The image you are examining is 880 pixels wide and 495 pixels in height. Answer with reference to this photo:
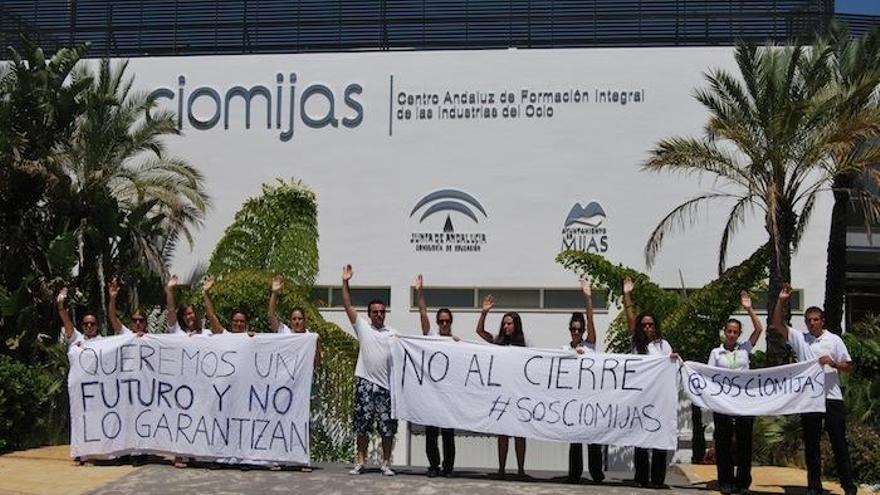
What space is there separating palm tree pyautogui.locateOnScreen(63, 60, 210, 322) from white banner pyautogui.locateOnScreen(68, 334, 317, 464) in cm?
646

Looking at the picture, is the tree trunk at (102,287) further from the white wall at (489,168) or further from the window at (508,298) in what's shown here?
the window at (508,298)

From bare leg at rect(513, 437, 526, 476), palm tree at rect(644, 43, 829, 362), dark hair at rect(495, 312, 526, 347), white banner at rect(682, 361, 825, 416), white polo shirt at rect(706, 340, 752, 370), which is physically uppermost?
palm tree at rect(644, 43, 829, 362)

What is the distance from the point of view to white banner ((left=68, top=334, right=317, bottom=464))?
1188 cm

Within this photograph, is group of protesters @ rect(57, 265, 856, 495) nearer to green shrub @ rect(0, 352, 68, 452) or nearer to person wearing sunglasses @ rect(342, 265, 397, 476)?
person wearing sunglasses @ rect(342, 265, 397, 476)

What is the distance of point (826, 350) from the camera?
35.8 feet

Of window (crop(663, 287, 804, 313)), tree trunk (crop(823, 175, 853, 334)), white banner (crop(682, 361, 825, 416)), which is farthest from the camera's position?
window (crop(663, 287, 804, 313))

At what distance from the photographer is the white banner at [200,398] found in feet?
39.0

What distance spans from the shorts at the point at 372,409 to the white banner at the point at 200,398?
661 millimetres

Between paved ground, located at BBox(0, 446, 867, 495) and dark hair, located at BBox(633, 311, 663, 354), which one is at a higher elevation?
dark hair, located at BBox(633, 311, 663, 354)

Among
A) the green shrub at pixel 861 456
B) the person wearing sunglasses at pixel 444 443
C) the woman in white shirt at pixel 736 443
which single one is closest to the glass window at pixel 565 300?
the green shrub at pixel 861 456

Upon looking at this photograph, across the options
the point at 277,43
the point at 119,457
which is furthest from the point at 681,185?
the point at 119,457

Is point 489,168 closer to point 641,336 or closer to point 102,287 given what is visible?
point 102,287

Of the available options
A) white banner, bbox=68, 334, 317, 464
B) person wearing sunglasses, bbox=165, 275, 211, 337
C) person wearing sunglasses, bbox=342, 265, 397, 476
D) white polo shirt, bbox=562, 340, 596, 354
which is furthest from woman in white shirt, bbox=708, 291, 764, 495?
person wearing sunglasses, bbox=165, 275, 211, 337

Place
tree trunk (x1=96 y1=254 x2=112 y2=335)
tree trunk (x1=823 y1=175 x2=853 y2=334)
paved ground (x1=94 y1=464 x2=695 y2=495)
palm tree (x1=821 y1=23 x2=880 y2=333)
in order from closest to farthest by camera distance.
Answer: paved ground (x1=94 y1=464 x2=695 y2=495) → palm tree (x1=821 y1=23 x2=880 y2=333) → tree trunk (x1=823 y1=175 x2=853 y2=334) → tree trunk (x1=96 y1=254 x2=112 y2=335)
